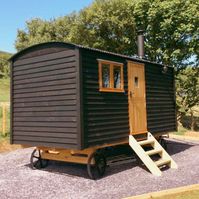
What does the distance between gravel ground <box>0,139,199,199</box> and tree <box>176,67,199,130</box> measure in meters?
12.1

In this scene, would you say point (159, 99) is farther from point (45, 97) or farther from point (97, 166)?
point (45, 97)

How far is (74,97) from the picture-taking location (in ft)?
30.6

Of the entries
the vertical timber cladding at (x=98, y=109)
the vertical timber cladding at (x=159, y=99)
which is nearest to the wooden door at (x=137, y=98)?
the vertical timber cladding at (x=159, y=99)

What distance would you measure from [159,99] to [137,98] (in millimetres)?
2005

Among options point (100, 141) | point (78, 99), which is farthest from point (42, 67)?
point (100, 141)

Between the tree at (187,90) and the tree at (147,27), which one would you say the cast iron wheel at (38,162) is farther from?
the tree at (147,27)

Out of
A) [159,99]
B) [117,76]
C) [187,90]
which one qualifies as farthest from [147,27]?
[117,76]

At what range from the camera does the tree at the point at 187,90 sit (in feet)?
78.7

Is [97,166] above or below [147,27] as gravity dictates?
below

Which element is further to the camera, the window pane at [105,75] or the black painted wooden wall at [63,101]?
the window pane at [105,75]

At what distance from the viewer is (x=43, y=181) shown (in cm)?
955

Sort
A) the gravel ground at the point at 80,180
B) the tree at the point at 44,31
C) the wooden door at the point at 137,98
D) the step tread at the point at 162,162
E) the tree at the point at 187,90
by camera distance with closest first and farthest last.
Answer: the gravel ground at the point at 80,180 < the step tread at the point at 162,162 < the wooden door at the point at 137,98 < the tree at the point at 187,90 < the tree at the point at 44,31

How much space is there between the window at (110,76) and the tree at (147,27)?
46.5 feet

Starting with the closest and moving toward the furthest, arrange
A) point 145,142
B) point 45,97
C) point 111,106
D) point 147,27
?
point 45,97 < point 111,106 < point 145,142 < point 147,27
